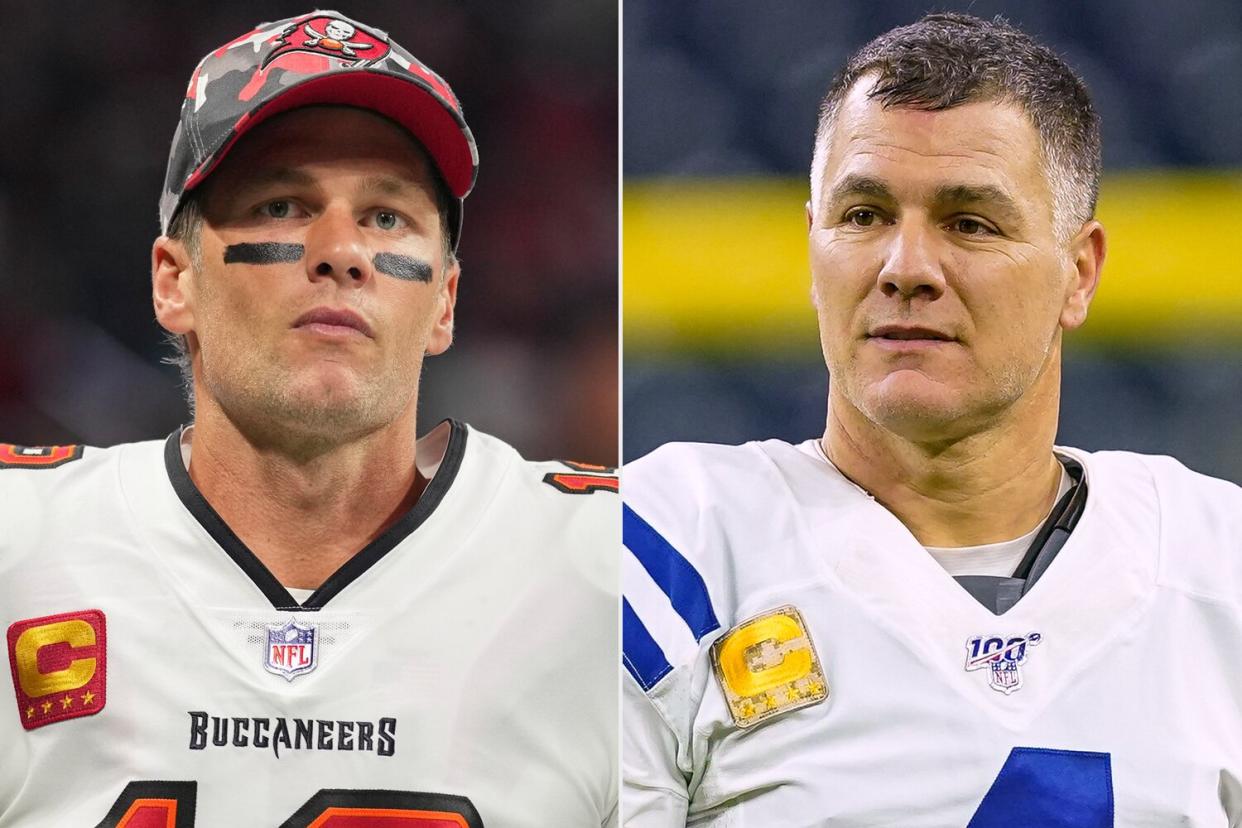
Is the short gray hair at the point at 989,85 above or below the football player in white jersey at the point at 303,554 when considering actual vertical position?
above

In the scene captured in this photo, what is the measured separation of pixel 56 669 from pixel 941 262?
967 millimetres

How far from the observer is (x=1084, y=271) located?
52.4 inches

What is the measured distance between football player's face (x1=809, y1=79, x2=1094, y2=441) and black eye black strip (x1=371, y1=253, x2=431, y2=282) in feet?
1.38

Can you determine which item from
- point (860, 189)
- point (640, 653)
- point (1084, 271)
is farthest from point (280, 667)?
point (1084, 271)

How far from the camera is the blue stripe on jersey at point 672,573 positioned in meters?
1.30

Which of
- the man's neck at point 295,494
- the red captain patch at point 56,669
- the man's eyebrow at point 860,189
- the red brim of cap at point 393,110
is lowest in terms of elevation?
the red captain patch at point 56,669

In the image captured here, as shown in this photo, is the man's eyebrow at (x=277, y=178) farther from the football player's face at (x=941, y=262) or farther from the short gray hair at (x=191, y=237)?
the football player's face at (x=941, y=262)

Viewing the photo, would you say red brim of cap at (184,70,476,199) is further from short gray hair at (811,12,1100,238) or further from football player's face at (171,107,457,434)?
short gray hair at (811,12,1100,238)

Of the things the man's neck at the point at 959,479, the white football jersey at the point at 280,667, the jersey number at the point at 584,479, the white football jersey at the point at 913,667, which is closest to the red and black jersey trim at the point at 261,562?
the white football jersey at the point at 280,667

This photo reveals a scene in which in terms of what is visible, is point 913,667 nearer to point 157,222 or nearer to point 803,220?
point 803,220

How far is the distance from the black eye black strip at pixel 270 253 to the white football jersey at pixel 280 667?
229 mm

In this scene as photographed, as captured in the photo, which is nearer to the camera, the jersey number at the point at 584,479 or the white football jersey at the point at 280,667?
the white football jersey at the point at 280,667

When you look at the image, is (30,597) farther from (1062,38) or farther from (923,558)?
(1062,38)

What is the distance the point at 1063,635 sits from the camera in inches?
50.3
